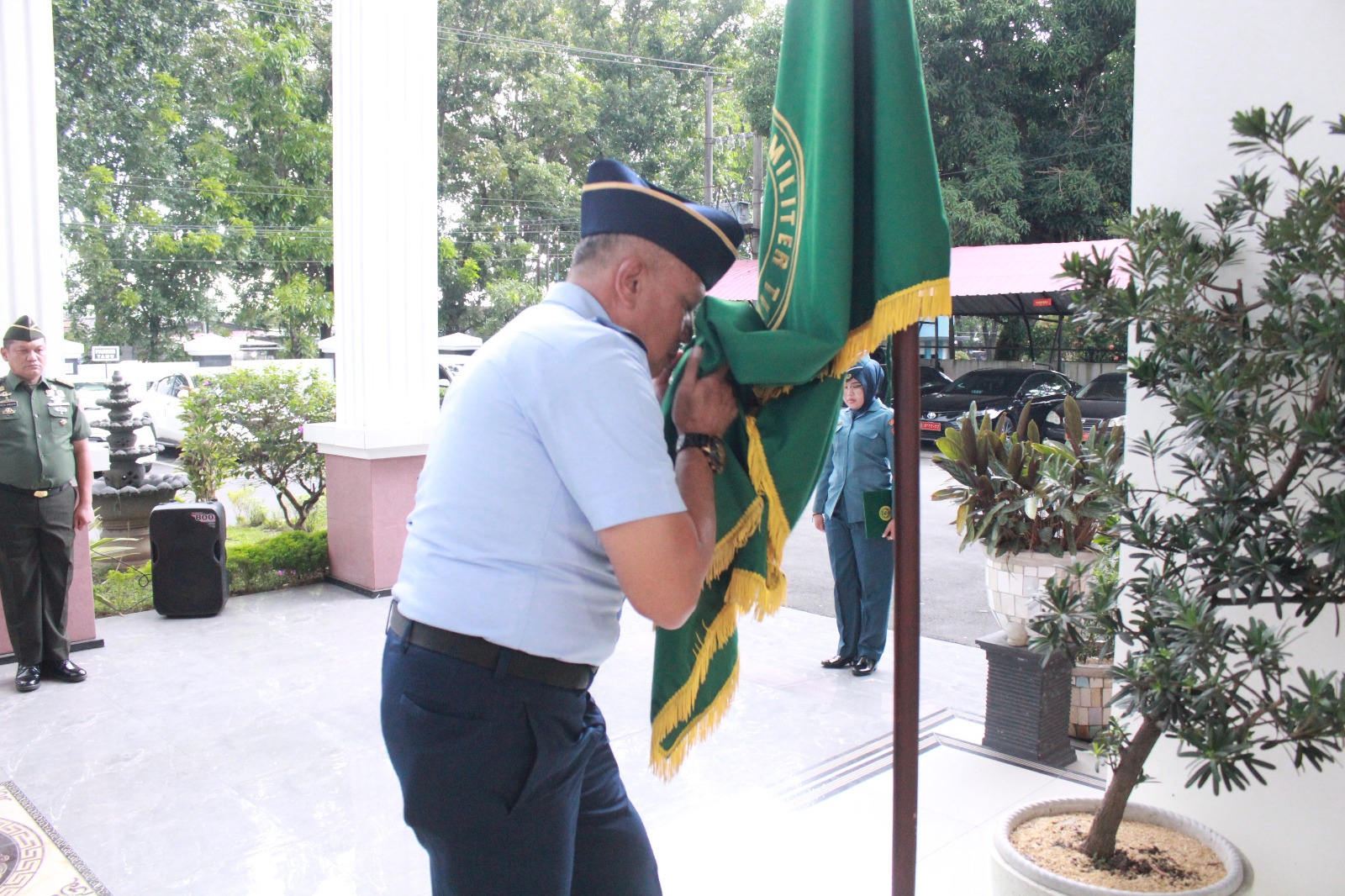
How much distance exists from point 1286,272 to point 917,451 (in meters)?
0.88

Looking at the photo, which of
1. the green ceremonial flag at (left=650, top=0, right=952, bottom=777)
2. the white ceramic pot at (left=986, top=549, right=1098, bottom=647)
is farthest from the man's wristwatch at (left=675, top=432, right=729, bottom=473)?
the white ceramic pot at (left=986, top=549, right=1098, bottom=647)

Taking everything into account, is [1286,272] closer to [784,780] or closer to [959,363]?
[784,780]

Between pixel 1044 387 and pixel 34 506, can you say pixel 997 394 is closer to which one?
pixel 1044 387

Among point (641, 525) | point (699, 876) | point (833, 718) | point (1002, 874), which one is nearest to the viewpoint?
point (641, 525)

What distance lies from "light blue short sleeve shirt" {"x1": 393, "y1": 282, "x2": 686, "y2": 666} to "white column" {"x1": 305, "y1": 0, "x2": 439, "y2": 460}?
5533mm

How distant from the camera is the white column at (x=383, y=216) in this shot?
6.88 meters

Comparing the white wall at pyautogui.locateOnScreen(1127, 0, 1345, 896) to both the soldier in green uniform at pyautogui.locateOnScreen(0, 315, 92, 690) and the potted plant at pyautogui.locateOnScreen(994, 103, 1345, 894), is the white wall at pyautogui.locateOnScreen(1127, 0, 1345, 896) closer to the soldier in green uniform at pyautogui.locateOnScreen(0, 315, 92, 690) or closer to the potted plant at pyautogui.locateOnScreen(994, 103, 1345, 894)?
the potted plant at pyautogui.locateOnScreen(994, 103, 1345, 894)

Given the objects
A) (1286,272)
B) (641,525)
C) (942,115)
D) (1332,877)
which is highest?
(942,115)

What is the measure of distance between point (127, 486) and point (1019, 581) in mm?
7627

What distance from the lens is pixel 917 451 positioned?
1.67m

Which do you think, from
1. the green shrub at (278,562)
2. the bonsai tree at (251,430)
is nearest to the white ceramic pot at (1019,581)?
the green shrub at (278,562)

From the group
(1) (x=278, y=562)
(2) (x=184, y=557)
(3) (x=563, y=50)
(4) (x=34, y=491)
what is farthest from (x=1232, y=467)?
(3) (x=563, y=50)

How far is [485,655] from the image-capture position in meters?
1.59

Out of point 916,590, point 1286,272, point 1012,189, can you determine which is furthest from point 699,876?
point 1012,189
